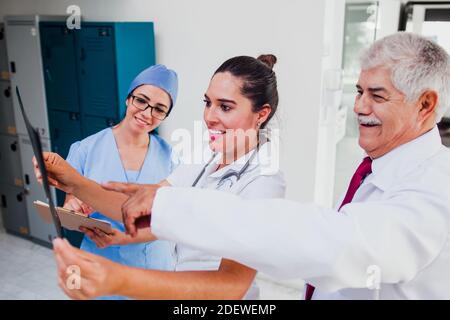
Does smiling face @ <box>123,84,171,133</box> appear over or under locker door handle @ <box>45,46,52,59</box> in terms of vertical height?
under

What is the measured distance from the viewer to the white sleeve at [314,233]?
0.81 meters

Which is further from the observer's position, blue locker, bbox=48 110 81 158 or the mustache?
blue locker, bbox=48 110 81 158

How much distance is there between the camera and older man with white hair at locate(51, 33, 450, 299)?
2.67 ft

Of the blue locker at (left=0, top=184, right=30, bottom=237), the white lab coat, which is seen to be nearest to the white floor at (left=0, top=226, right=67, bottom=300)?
the blue locker at (left=0, top=184, right=30, bottom=237)

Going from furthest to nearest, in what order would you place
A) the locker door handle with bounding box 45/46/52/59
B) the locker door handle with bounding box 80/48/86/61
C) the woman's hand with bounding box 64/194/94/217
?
1. the locker door handle with bounding box 45/46/52/59
2. the locker door handle with bounding box 80/48/86/61
3. the woman's hand with bounding box 64/194/94/217

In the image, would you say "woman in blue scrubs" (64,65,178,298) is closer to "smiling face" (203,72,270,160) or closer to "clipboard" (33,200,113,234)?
"clipboard" (33,200,113,234)

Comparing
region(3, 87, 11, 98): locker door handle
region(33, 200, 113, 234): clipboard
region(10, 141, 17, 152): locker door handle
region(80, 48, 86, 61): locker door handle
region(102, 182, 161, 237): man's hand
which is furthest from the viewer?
region(10, 141, 17, 152): locker door handle

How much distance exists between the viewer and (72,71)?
1.95m

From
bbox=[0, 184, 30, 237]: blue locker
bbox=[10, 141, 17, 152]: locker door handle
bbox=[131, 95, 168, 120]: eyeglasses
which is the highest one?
bbox=[131, 95, 168, 120]: eyeglasses

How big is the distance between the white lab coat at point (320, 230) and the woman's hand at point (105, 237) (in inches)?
22.6

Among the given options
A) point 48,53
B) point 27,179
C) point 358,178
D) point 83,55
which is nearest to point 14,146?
point 27,179

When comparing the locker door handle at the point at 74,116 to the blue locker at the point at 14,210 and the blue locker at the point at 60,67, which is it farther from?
the blue locker at the point at 14,210

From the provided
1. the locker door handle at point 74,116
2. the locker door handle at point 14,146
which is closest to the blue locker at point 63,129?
the locker door handle at point 74,116
